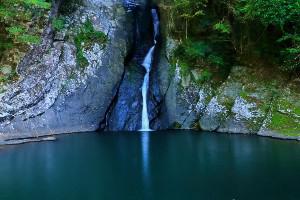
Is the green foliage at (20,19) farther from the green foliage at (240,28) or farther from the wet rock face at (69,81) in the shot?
the green foliage at (240,28)

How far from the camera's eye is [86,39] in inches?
825

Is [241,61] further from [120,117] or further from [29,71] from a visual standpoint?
[29,71]

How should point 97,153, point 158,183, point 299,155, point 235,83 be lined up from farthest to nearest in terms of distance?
1. point 235,83
2. point 97,153
3. point 299,155
4. point 158,183

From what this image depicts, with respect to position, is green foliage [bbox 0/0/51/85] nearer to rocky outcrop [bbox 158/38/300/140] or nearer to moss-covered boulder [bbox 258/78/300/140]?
rocky outcrop [bbox 158/38/300/140]

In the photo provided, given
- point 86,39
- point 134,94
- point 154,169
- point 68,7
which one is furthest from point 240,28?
point 154,169

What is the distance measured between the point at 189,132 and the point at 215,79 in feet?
9.39

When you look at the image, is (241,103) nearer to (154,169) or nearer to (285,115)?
(285,115)

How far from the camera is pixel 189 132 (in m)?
19.0

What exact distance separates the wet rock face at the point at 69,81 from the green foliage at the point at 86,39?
19 centimetres

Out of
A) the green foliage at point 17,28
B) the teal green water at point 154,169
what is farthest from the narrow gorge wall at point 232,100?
the green foliage at point 17,28

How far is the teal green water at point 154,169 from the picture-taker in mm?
9977

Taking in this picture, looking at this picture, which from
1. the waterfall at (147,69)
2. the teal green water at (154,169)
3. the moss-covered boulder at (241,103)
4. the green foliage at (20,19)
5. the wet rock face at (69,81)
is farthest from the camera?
the waterfall at (147,69)

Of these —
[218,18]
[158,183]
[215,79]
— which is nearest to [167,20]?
[218,18]

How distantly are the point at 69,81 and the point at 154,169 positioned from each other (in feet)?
29.9
